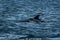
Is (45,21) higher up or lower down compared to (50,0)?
lower down

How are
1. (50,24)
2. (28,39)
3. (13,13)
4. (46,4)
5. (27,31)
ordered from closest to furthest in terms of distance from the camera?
(28,39)
(27,31)
(50,24)
(13,13)
(46,4)

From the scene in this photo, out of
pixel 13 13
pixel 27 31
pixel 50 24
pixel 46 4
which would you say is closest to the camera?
pixel 27 31

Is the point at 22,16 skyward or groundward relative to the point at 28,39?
skyward

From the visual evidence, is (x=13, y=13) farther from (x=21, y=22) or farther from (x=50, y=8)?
(x=50, y=8)

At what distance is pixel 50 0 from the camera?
4582 mm

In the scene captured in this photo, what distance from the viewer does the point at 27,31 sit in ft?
11.5

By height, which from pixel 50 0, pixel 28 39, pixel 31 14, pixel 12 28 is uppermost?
pixel 50 0

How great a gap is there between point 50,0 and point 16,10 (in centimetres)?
69

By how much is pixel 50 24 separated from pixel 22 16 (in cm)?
40

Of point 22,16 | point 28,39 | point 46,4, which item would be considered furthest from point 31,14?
point 28,39

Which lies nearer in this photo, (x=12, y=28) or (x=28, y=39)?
(x=28, y=39)

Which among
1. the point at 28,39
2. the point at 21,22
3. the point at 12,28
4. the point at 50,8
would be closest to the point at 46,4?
the point at 50,8

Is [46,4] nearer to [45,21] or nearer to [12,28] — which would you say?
[45,21]

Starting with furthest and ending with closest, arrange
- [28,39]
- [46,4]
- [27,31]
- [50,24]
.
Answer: [46,4] < [50,24] < [27,31] < [28,39]
